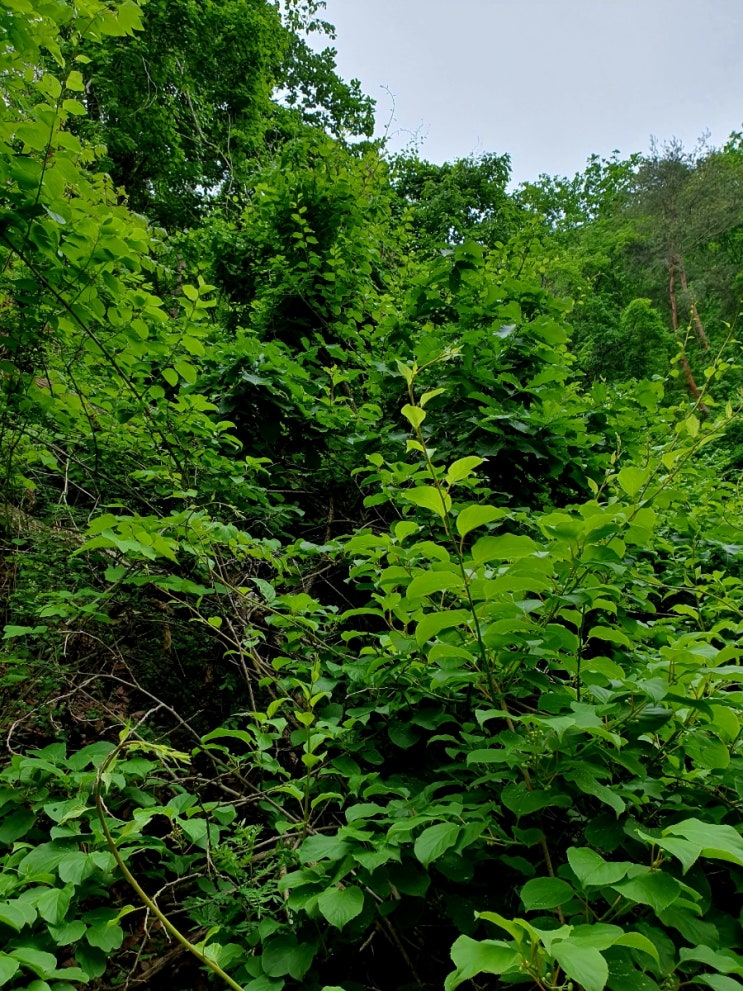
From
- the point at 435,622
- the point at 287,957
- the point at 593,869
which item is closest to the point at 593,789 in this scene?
the point at 593,869

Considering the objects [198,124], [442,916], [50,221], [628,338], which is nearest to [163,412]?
[50,221]

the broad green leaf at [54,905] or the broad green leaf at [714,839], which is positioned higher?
the broad green leaf at [714,839]

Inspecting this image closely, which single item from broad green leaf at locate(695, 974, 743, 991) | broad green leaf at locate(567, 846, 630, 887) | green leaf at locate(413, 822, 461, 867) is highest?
broad green leaf at locate(567, 846, 630, 887)

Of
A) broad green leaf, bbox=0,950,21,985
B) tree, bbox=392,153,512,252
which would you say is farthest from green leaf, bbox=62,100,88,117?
tree, bbox=392,153,512,252

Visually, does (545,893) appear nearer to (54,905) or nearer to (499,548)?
(499,548)

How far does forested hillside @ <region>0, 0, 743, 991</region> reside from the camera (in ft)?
3.31

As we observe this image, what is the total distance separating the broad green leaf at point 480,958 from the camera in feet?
2.03

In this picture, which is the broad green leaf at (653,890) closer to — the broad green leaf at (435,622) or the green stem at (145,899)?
the broad green leaf at (435,622)

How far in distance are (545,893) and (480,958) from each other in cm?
33

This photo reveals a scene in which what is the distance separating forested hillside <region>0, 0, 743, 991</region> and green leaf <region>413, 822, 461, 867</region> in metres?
0.02

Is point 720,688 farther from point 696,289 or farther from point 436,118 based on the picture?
point 696,289

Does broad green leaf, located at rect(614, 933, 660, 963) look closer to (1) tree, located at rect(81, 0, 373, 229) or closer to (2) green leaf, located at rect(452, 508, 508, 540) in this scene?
(2) green leaf, located at rect(452, 508, 508, 540)

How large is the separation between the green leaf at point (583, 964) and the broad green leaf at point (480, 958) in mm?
58

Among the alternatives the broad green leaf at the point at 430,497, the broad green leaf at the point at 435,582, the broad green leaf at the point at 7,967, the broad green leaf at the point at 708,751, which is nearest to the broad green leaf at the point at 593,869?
the broad green leaf at the point at 708,751
